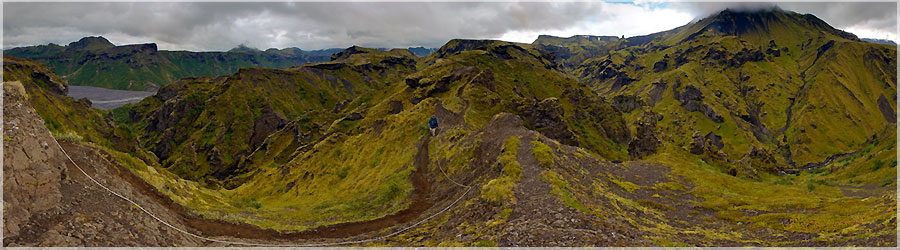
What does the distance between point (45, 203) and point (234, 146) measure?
18014 centimetres

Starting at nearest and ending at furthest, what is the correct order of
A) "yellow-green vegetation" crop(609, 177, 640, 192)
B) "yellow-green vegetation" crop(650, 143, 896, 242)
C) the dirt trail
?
"yellow-green vegetation" crop(650, 143, 896, 242) → the dirt trail → "yellow-green vegetation" crop(609, 177, 640, 192)

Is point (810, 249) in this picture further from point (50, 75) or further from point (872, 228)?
point (50, 75)

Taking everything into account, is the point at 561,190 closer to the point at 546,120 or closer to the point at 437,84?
the point at 546,120

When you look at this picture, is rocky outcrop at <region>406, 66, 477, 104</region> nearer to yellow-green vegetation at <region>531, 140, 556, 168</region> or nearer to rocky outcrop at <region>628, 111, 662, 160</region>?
rocky outcrop at <region>628, 111, 662, 160</region>

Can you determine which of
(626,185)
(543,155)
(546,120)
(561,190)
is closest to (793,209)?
(626,185)

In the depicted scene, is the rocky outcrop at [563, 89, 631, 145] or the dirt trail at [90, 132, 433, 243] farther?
the rocky outcrop at [563, 89, 631, 145]

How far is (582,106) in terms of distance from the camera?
189 m

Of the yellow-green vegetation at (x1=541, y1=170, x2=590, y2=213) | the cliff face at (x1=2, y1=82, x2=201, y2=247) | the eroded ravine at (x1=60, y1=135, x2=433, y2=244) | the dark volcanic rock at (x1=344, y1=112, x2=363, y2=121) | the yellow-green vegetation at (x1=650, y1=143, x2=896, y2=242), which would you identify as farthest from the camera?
the dark volcanic rock at (x1=344, y1=112, x2=363, y2=121)

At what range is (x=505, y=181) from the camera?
34500 mm

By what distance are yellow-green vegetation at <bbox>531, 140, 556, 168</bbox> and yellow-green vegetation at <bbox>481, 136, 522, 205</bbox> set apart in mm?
2204

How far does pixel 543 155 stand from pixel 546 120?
252 feet

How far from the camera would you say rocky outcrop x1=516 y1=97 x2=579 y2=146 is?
112688mm

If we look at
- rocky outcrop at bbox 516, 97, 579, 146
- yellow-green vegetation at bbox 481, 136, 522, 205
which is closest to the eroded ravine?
yellow-green vegetation at bbox 481, 136, 522, 205

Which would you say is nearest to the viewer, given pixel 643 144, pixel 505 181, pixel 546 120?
pixel 505 181
